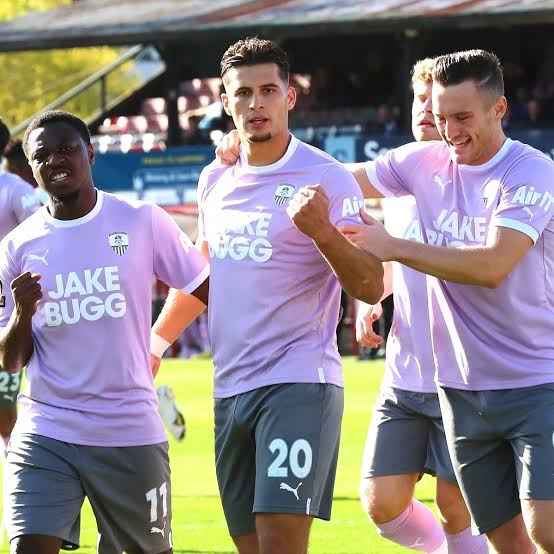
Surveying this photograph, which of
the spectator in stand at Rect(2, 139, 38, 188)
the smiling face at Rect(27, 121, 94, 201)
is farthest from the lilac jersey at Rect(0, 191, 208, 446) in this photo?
the spectator in stand at Rect(2, 139, 38, 188)

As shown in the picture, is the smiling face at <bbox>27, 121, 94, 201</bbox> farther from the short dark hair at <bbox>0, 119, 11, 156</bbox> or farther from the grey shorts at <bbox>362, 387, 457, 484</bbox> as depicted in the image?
the short dark hair at <bbox>0, 119, 11, 156</bbox>

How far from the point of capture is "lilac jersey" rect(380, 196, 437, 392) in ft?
25.5

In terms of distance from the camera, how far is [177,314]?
721 cm

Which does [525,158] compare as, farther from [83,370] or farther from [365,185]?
[83,370]

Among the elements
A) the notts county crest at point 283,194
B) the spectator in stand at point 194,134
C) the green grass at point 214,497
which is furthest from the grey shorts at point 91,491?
the spectator in stand at point 194,134

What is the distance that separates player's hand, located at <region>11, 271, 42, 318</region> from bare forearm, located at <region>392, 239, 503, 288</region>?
1403 millimetres

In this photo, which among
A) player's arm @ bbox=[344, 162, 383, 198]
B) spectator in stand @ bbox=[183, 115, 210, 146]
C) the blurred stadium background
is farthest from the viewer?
spectator in stand @ bbox=[183, 115, 210, 146]

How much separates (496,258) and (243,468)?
1.36 metres

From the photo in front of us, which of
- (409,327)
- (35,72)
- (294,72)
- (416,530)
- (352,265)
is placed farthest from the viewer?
(35,72)

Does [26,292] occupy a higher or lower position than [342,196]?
lower

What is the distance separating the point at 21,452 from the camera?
Answer: 6598mm

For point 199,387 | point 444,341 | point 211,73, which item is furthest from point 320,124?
point 444,341

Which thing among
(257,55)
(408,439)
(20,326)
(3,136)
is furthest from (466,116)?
Result: (3,136)

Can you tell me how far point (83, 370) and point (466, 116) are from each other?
1812 millimetres
